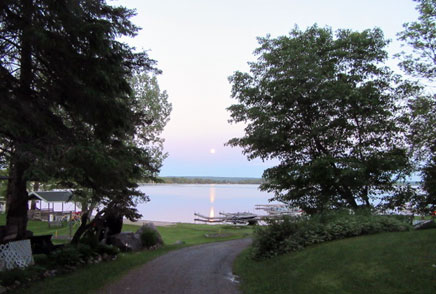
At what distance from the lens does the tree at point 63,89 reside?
20.6 ft

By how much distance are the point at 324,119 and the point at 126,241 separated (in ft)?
31.1

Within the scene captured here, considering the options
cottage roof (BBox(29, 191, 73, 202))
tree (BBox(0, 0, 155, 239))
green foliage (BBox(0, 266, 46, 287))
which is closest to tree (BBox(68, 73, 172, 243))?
tree (BBox(0, 0, 155, 239))

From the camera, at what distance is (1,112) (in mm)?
5633

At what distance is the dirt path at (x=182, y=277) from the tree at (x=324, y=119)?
4500 mm

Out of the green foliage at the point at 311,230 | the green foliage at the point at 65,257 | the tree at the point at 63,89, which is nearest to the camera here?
the tree at the point at 63,89

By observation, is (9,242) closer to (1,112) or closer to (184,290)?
(1,112)

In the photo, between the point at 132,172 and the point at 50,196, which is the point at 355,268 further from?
the point at 50,196

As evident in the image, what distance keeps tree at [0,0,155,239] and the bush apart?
5636 millimetres

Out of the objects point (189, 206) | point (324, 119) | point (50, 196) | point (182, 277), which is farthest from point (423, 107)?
point (189, 206)

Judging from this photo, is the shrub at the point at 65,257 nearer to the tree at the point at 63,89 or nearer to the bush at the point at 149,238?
the tree at the point at 63,89

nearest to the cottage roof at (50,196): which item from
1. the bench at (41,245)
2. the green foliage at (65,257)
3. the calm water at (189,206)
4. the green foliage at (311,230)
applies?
the calm water at (189,206)

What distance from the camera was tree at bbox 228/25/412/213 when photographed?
39.6ft

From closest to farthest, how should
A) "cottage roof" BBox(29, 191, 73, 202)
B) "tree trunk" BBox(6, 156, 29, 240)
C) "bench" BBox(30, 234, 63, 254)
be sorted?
"tree trunk" BBox(6, 156, 29, 240) < "bench" BBox(30, 234, 63, 254) < "cottage roof" BBox(29, 191, 73, 202)

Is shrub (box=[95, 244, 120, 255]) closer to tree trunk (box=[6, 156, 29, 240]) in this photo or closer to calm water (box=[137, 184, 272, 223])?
tree trunk (box=[6, 156, 29, 240])
